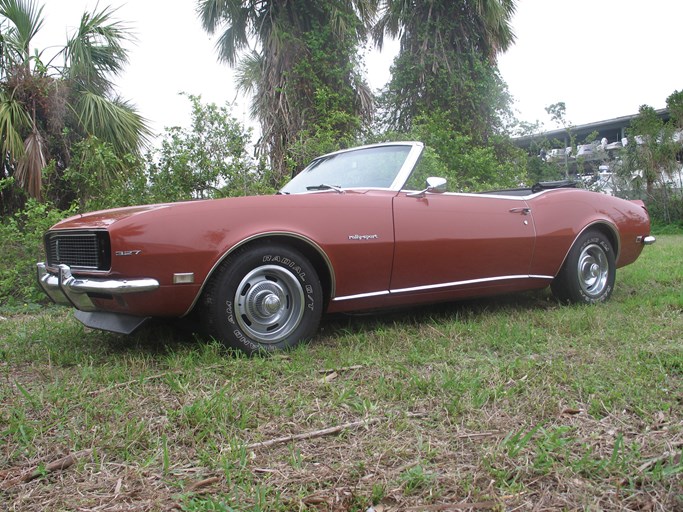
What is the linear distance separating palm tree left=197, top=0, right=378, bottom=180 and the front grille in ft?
25.0

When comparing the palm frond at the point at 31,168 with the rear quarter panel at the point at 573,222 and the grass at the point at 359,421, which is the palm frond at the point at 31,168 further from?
the rear quarter panel at the point at 573,222

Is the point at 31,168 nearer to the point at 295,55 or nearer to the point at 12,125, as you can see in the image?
the point at 12,125

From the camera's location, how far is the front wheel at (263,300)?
3064mm

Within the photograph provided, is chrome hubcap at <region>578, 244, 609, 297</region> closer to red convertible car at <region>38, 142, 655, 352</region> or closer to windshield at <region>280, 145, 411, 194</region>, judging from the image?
red convertible car at <region>38, 142, 655, 352</region>

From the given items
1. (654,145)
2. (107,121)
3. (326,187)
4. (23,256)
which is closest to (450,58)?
(654,145)

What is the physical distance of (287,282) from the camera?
10.7 feet

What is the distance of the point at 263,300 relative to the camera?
125 inches

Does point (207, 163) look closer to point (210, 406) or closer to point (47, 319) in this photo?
point (47, 319)

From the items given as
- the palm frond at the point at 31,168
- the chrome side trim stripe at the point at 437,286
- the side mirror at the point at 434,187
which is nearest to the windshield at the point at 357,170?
the side mirror at the point at 434,187

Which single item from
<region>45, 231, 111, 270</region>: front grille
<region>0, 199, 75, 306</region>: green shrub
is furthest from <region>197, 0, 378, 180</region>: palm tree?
<region>45, 231, 111, 270</region>: front grille

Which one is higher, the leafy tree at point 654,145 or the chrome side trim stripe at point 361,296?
the leafy tree at point 654,145

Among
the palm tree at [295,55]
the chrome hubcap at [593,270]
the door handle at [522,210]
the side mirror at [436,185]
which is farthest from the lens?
the palm tree at [295,55]

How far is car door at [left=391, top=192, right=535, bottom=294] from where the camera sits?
3.65 metres

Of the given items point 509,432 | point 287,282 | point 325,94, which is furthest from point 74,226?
point 325,94
